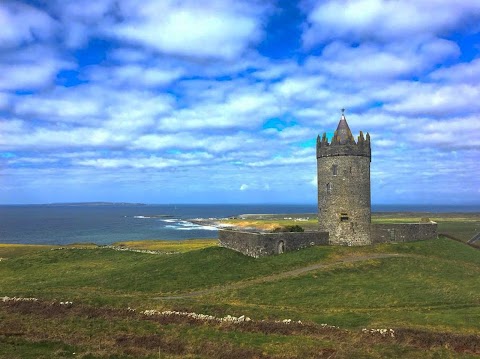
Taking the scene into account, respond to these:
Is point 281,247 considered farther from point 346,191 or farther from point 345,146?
point 345,146

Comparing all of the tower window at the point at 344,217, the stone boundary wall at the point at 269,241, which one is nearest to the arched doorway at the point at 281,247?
the stone boundary wall at the point at 269,241

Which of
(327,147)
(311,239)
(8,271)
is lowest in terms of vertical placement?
(8,271)

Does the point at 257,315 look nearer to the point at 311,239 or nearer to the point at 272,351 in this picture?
the point at 272,351

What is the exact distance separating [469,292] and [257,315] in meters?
16.3

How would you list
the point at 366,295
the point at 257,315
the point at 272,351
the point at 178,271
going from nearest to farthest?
the point at 272,351 → the point at 257,315 → the point at 366,295 → the point at 178,271

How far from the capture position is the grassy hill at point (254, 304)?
1728 centimetres

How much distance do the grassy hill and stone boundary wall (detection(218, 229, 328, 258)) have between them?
1.36 metres

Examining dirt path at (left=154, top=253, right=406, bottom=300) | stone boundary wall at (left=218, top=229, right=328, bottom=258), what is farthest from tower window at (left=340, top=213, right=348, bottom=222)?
dirt path at (left=154, top=253, right=406, bottom=300)

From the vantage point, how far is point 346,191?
43.1m

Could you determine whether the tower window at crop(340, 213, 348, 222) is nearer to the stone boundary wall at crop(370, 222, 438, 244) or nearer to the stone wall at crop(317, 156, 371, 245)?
the stone wall at crop(317, 156, 371, 245)

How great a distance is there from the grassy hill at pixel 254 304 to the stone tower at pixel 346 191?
284 cm

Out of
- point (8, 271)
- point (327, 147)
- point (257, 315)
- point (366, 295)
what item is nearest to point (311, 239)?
point (327, 147)

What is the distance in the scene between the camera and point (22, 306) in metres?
24.0

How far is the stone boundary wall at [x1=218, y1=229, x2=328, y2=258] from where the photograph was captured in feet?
129
